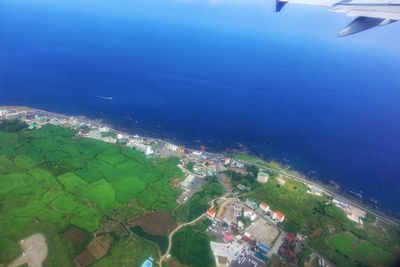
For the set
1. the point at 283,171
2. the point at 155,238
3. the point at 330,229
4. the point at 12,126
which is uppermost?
the point at 12,126

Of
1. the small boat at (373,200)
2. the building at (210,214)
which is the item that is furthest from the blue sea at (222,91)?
the building at (210,214)

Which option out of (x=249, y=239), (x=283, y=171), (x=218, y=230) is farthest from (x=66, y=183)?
(x=283, y=171)

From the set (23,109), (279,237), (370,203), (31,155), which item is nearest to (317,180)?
(370,203)

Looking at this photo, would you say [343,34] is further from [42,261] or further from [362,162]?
[362,162]

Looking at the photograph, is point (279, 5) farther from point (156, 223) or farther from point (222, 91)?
point (222, 91)

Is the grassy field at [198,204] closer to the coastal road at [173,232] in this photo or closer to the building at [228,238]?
the coastal road at [173,232]

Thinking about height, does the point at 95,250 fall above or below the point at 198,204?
below
